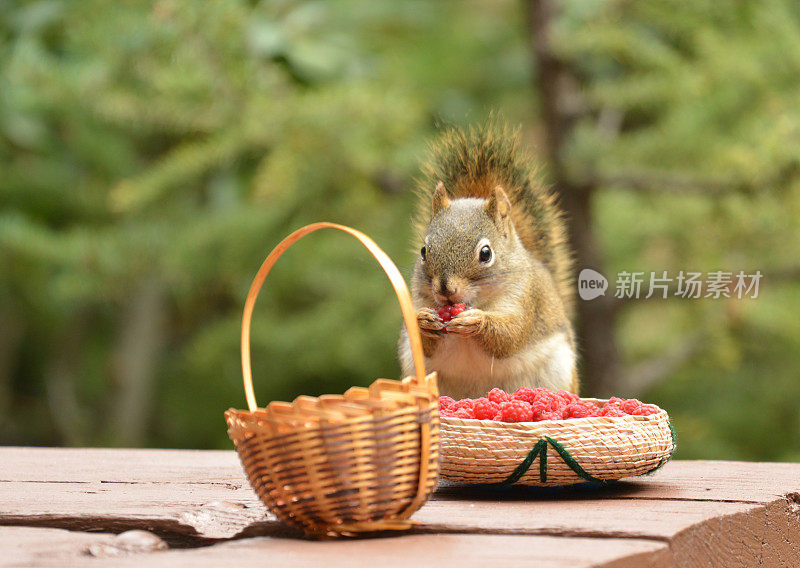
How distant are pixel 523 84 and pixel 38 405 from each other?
1735mm

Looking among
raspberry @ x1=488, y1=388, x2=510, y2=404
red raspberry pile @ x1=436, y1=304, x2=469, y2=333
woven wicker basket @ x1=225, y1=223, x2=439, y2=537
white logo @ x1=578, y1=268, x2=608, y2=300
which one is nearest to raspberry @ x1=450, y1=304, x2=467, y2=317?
red raspberry pile @ x1=436, y1=304, x2=469, y2=333

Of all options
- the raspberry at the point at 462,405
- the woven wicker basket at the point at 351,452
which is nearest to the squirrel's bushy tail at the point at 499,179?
the raspberry at the point at 462,405

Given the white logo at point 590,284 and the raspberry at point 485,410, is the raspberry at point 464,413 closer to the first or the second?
the raspberry at point 485,410

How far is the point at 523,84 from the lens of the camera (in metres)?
2.71

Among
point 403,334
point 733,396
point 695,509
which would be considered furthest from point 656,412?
point 733,396

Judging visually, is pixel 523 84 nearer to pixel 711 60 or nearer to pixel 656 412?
pixel 711 60

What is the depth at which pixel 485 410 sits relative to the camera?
889 millimetres

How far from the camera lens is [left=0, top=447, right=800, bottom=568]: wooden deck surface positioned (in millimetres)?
641

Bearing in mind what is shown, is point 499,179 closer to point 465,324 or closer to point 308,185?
point 465,324

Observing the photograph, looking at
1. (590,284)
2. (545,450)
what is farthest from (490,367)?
(590,284)

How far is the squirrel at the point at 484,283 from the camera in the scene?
101 centimetres

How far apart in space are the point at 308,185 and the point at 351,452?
1.13 metres

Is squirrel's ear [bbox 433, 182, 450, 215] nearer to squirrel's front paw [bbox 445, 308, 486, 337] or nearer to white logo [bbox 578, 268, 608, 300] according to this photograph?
squirrel's front paw [bbox 445, 308, 486, 337]

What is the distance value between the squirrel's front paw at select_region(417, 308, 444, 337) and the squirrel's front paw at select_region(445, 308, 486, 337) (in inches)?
0.4
